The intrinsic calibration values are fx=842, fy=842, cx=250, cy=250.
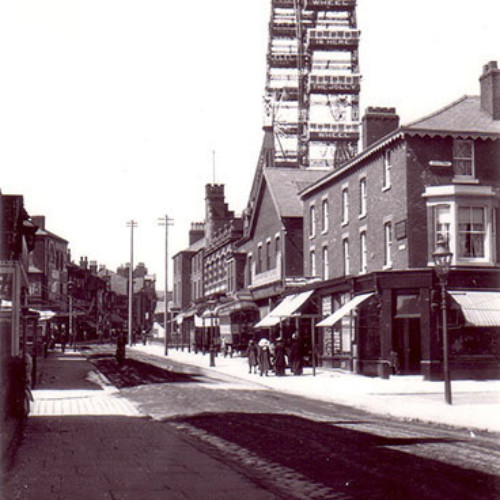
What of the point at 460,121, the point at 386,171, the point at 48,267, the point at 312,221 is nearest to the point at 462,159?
the point at 460,121

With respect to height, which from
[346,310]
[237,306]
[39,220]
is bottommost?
[346,310]

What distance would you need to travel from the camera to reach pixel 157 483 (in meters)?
8.62

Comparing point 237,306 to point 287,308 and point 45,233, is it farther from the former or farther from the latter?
point 45,233

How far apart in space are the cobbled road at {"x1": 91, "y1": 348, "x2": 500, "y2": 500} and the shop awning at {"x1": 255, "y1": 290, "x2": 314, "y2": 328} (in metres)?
18.6

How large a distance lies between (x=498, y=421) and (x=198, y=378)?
17.7 meters

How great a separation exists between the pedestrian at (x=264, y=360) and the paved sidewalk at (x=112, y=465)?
16.4m

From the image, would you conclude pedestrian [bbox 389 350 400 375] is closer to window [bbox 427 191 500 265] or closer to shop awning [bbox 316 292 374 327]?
shop awning [bbox 316 292 374 327]

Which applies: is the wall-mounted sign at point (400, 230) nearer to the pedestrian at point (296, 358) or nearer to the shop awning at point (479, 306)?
the shop awning at point (479, 306)

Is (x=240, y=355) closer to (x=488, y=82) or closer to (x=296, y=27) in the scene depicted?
(x=488, y=82)

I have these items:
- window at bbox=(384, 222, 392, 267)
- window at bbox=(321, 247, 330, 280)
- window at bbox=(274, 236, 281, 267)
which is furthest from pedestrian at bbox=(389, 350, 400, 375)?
window at bbox=(274, 236, 281, 267)

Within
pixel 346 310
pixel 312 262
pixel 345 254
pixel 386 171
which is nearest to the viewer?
pixel 346 310

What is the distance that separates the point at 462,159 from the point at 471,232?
112 inches

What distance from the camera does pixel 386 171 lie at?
109 feet

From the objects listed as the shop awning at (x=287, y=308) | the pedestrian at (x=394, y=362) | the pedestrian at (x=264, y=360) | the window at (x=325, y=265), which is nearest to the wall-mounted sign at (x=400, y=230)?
the pedestrian at (x=394, y=362)
